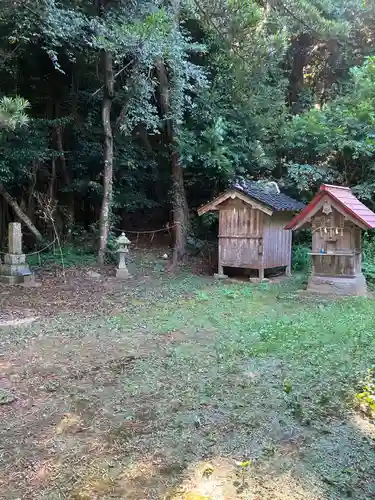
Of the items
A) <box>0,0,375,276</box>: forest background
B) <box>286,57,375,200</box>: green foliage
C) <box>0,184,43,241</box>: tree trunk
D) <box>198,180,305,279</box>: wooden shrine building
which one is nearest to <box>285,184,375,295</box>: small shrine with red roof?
<box>198,180,305,279</box>: wooden shrine building

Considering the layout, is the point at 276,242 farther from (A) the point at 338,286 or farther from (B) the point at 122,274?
(B) the point at 122,274

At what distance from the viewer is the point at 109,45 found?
10.3 m

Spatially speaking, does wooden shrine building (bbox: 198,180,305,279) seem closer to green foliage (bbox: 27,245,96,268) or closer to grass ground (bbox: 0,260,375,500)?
green foliage (bbox: 27,245,96,268)

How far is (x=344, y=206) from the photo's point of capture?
942cm

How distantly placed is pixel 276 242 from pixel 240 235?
1.05 meters

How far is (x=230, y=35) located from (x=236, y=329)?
20.7 ft

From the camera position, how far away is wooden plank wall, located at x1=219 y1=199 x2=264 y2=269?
11.6m

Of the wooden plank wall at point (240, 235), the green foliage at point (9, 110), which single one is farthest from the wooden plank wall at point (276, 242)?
the green foliage at point (9, 110)

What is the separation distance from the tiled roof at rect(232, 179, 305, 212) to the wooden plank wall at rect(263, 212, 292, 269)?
0.29 m

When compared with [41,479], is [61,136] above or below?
above

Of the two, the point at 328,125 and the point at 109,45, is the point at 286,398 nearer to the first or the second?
the point at 109,45

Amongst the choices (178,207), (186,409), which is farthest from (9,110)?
(178,207)

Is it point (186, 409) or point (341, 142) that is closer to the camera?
point (186, 409)

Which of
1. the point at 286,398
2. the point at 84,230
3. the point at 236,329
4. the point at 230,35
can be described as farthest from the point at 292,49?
the point at 286,398
